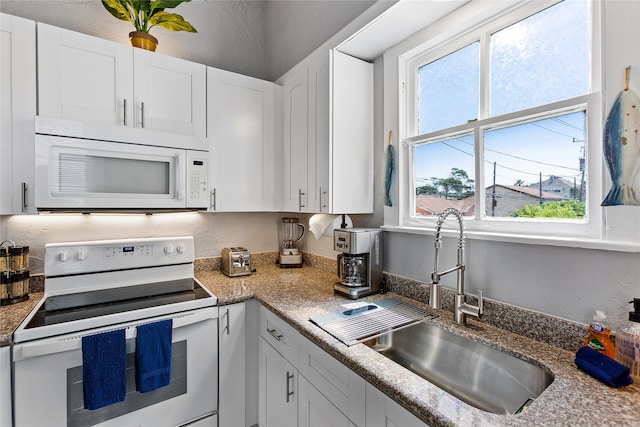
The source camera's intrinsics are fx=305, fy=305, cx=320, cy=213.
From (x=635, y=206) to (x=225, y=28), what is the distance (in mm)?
2722

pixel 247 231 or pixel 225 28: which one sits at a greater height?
pixel 225 28

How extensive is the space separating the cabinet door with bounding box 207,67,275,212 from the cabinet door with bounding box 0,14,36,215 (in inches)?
33.0

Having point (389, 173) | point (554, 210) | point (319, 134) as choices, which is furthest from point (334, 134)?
point (554, 210)

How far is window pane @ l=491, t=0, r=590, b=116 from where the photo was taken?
111 cm

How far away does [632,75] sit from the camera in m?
0.92

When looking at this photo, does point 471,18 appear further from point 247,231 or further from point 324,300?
point 247,231

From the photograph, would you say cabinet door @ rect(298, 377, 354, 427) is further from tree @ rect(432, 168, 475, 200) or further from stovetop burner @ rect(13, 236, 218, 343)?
tree @ rect(432, 168, 475, 200)

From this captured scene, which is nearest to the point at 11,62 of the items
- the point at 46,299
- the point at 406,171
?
the point at 46,299

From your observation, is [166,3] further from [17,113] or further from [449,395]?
[449,395]

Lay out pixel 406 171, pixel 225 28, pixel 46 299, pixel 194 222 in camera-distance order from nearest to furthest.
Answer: pixel 46 299 → pixel 406 171 → pixel 194 222 → pixel 225 28

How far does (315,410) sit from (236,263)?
113 centimetres

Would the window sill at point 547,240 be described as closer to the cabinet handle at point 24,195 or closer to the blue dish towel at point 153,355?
the blue dish towel at point 153,355

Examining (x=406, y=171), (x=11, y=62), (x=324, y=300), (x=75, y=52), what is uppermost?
(x=75, y=52)

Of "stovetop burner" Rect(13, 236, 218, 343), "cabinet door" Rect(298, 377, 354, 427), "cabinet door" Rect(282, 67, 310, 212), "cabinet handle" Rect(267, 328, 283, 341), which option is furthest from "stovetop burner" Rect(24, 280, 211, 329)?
"cabinet door" Rect(282, 67, 310, 212)
